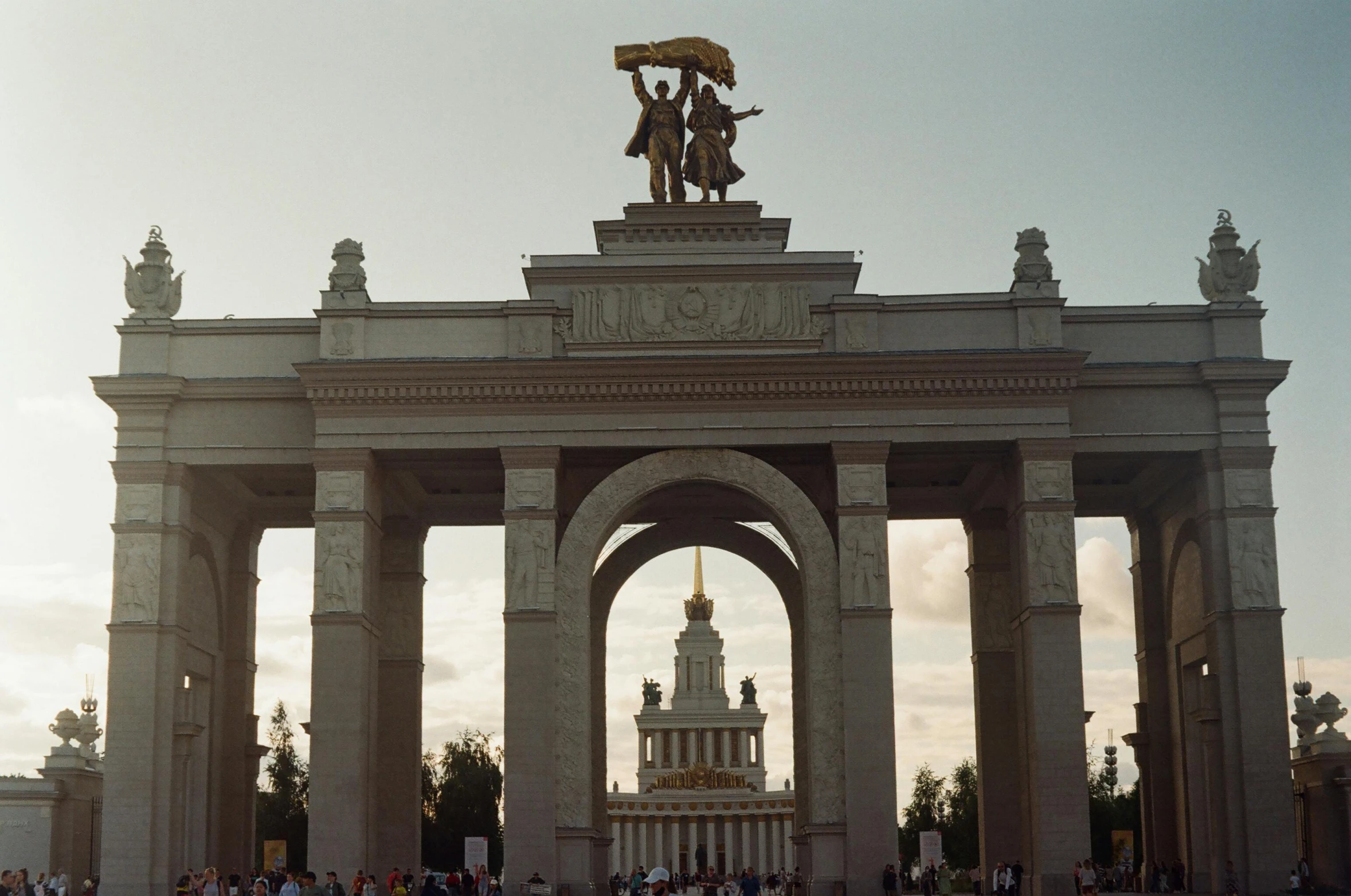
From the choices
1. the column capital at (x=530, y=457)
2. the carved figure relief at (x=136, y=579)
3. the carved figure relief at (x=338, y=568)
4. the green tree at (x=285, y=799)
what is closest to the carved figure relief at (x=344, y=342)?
the carved figure relief at (x=338, y=568)

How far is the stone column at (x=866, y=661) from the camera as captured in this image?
33.6 metres

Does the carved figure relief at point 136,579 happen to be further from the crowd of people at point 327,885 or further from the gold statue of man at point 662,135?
the gold statue of man at point 662,135

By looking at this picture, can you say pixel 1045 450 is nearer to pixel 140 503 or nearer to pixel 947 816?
pixel 140 503

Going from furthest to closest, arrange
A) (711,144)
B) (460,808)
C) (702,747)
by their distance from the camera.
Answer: (702,747) → (460,808) → (711,144)

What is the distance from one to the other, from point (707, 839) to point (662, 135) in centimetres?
6380

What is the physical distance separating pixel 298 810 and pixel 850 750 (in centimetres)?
4053

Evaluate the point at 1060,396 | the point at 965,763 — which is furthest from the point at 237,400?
the point at 965,763

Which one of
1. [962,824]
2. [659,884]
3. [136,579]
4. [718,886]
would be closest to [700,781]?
[962,824]

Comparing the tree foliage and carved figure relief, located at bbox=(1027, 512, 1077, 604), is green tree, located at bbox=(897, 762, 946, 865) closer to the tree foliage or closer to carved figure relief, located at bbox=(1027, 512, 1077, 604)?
the tree foliage

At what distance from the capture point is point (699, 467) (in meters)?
35.8

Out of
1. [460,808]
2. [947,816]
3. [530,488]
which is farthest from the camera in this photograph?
[947,816]

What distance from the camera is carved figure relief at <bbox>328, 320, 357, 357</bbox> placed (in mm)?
35781

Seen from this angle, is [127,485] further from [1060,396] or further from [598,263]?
[1060,396]

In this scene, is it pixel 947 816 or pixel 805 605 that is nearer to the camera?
pixel 805 605
